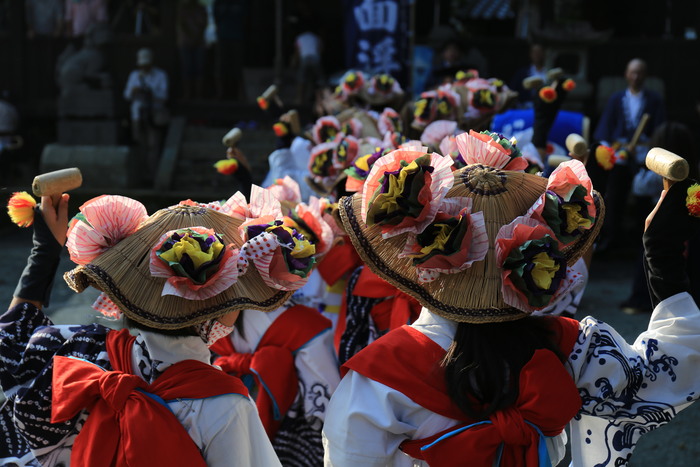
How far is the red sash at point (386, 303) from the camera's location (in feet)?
9.94

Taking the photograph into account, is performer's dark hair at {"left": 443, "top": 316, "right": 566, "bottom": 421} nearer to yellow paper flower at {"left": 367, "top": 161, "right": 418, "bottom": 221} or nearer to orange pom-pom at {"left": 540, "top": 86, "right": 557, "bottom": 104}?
yellow paper flower at {"left": 367, "top": 161, "right": 418, "bottom": 221}

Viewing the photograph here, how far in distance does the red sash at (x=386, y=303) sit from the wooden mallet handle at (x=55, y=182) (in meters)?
1.18

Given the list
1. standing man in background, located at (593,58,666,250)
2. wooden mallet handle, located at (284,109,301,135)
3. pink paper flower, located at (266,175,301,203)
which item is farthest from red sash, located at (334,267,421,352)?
standing man in background, located at (593,58,666,250)

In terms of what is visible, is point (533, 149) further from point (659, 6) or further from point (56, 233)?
point (659, 6)

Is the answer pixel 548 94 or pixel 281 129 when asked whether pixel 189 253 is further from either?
pixel 281 129

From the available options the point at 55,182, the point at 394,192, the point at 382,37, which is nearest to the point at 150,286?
the point at 55,182

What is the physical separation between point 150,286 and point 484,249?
2.54ft

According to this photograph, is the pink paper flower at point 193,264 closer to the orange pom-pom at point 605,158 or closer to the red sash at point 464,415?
the red sash at point 464,415

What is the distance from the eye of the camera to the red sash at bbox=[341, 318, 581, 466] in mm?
1914

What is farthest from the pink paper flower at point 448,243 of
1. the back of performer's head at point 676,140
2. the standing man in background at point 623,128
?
the standing man in background at point 623,128

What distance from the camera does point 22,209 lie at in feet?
7.23

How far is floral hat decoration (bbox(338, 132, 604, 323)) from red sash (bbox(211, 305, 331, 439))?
1.18m

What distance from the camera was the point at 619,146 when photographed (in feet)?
26.1

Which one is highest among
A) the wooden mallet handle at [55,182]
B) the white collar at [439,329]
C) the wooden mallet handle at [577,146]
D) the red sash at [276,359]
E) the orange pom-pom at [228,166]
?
the wooden mallet handle at [55,182]
